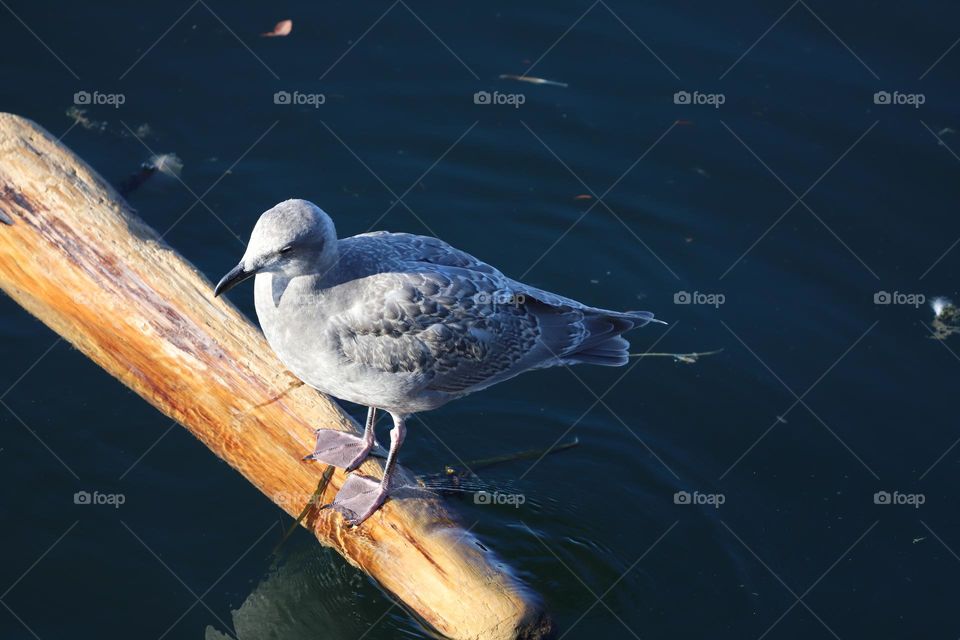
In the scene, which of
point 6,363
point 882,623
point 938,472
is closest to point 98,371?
point 6,363

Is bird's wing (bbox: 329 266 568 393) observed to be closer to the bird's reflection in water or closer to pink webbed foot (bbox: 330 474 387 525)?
pink webbed foot (bbox: 330 474 387 525)

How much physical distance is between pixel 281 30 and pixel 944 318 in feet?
19.2

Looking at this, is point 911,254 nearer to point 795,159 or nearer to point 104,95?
point 795,159

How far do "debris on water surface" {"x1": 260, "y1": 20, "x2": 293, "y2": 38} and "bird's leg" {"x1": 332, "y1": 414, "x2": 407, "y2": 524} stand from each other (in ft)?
15.9

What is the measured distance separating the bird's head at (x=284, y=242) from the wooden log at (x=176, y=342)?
1.88 feet

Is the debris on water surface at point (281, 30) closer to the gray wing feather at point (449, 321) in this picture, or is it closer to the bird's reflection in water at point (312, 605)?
the gray wing feather at point (449, 321)

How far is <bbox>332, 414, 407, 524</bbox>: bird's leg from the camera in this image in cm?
512

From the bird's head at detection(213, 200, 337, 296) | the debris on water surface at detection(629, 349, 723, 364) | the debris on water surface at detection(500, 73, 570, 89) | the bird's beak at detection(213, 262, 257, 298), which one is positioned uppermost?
the debris on water surface at detection(500, 73, 570, 89)

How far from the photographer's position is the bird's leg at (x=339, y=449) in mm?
5305

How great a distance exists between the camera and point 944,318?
755 cm

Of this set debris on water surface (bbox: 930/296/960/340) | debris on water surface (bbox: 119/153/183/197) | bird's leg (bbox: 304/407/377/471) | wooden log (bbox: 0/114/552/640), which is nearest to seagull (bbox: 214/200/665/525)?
bird's leg (bbox: 304/407/377/471)

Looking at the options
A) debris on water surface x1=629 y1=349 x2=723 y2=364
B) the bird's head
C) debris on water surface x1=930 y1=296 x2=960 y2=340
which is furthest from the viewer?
debris on water surface x1=930 y1=296 x2=960 y2=340

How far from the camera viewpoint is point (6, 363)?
21.5 ft

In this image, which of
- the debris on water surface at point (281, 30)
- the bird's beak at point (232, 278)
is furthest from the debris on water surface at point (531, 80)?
the bird's beak at point (232, 278)
